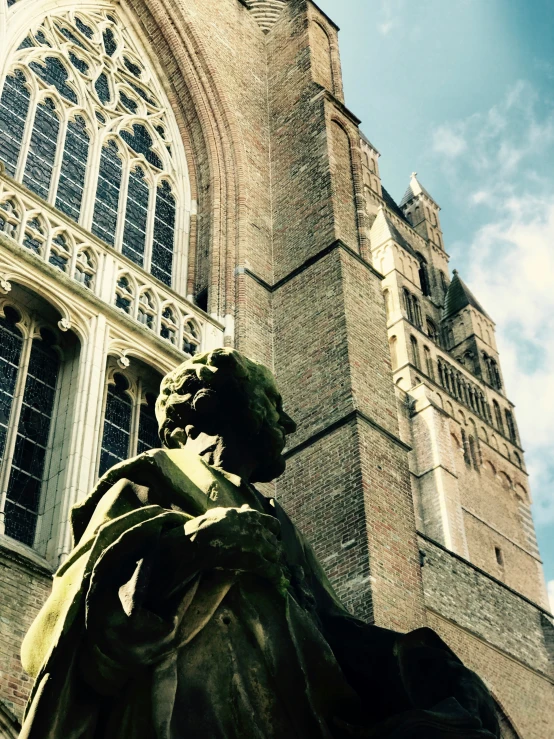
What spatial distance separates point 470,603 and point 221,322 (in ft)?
15.7

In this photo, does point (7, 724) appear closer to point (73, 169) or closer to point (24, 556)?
point (24, 556)

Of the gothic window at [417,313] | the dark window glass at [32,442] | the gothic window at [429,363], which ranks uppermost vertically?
the gothic window at [417,313]

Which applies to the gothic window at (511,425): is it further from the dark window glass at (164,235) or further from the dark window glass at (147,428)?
the dark window glass at (147,428)

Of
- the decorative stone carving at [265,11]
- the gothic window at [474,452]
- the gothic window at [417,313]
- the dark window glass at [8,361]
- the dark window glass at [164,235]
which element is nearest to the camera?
the dark window glass at [8,361]

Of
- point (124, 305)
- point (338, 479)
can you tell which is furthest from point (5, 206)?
point (338, 479)

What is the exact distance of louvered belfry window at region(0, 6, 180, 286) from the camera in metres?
11.5

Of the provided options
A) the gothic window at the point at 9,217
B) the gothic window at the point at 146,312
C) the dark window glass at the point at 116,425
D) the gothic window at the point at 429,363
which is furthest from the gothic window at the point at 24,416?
the gothic window at the point at 429,363

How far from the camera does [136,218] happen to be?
40.8ft

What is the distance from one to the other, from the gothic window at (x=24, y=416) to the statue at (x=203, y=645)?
18.7ft

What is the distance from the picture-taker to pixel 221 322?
11641 mm

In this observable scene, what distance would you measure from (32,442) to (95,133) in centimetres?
509

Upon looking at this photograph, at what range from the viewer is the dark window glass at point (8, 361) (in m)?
8.76

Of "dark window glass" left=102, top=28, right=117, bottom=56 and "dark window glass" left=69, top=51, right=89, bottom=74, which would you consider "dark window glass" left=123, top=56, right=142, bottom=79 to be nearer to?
"dark window glass" left=102, top=28, right=117, bottom=56

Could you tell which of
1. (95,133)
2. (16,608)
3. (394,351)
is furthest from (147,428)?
(394,351)
